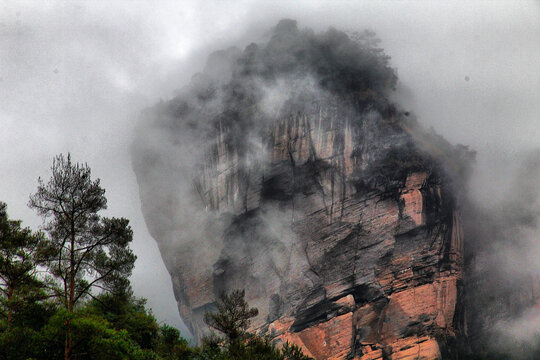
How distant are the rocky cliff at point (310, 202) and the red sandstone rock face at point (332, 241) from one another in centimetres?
16

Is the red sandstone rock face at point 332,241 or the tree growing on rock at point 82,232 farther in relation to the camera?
the red sandstone rock face at point 332,241

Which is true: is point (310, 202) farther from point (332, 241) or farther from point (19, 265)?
point (19, 265)

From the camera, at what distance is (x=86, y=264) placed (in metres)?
29.9

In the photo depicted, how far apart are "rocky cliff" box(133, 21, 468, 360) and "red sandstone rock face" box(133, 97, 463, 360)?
0.53 feet

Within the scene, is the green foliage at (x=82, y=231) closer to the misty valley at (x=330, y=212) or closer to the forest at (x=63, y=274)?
the forest at (x=63, y=274)

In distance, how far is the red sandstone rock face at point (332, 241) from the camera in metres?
76.6

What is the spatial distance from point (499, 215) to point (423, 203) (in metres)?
16.7

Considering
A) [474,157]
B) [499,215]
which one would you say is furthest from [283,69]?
[499,215]

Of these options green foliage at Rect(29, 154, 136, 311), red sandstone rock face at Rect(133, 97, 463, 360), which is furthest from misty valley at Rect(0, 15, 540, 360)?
green foliage at Rect(29, 154, 136, 311)

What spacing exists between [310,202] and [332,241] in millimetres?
7026

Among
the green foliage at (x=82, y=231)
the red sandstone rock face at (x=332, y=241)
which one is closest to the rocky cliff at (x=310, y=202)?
the red sandstone rock face at (x=332, y=241)

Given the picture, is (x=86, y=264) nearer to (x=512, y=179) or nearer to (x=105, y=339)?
(x=105, y=339)

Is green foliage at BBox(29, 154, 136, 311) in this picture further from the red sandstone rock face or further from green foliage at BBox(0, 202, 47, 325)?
the red sandstone rock face

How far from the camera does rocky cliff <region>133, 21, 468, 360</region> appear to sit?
77.2m
